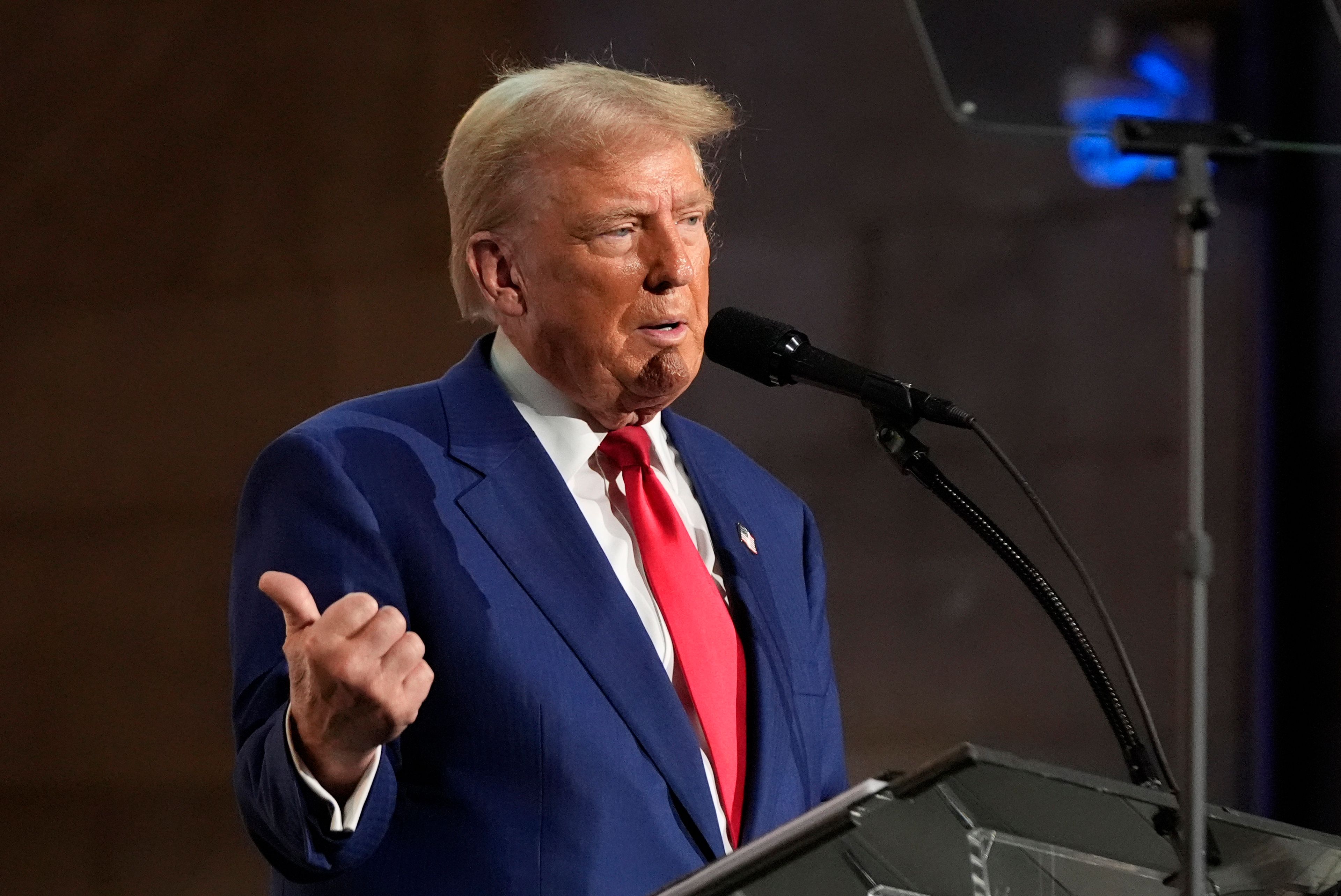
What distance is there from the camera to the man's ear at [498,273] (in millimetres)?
1831

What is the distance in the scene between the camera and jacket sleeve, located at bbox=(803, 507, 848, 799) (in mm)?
1853

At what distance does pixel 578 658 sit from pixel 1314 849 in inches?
29.6

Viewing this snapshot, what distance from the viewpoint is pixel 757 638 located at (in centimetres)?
176

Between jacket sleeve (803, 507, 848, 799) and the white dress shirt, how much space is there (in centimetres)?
18

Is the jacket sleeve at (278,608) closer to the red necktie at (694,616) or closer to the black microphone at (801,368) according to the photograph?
the red necktie at (694,616)

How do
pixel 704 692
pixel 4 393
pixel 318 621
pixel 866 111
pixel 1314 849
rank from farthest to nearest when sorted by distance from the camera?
1. pixel 866 111
2. pixel 4 393
3. pixel 704 692
4. pixel 318 621
5. pixel 1314 849

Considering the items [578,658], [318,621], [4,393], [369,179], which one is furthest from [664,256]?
[4,393]

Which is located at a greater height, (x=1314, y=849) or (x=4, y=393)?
(x=4, y=393)

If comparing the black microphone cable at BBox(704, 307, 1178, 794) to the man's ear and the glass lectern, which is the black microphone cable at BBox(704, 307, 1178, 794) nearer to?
the glass lectern

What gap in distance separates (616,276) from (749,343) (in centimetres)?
29

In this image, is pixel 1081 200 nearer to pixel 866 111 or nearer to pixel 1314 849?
pixel 866 111

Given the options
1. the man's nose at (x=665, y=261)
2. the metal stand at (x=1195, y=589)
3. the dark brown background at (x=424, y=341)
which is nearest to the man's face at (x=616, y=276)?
the man's nose at (x=665, y=261)

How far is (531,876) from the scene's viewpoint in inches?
60.4

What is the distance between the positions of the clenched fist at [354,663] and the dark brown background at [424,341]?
5.29 feet
